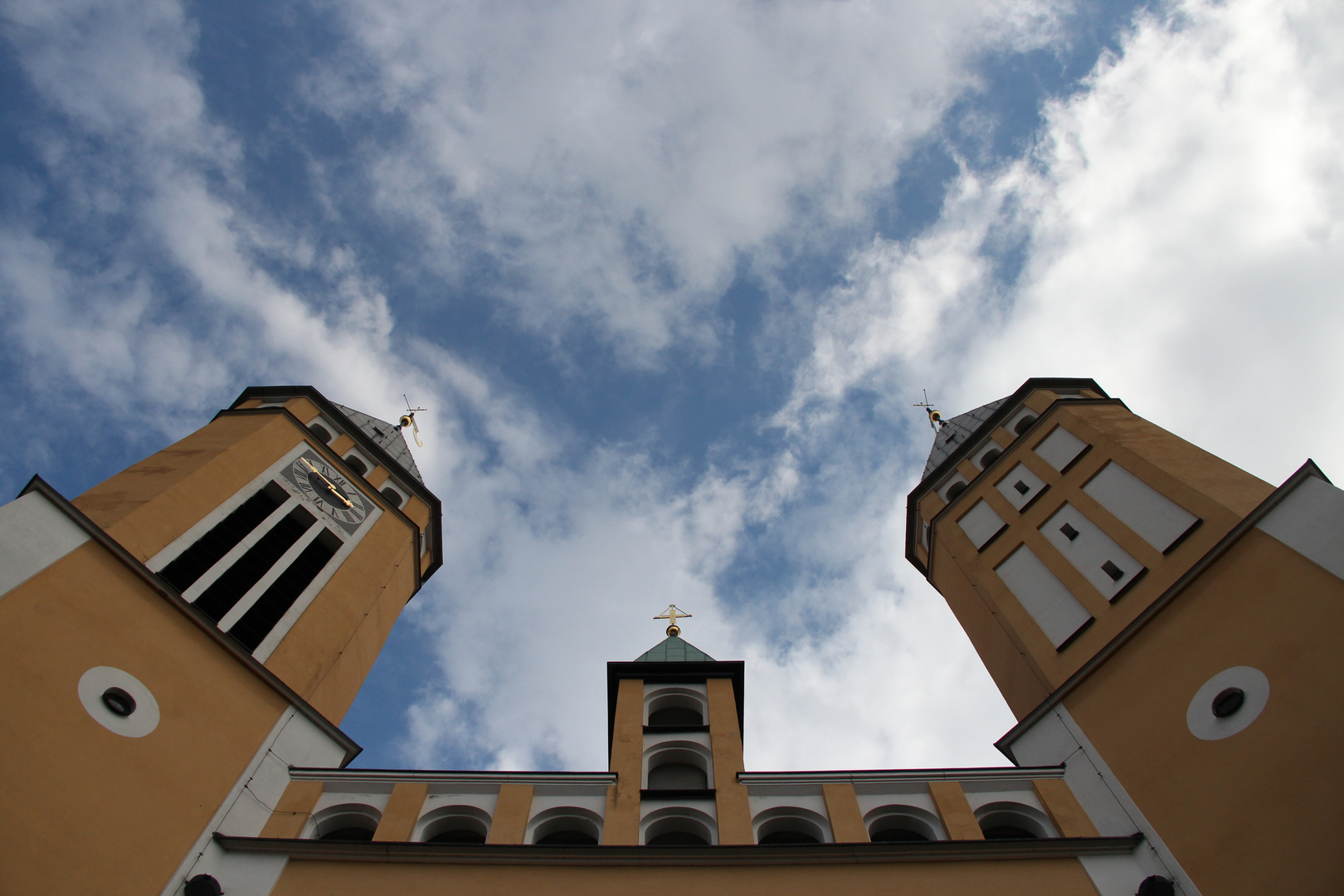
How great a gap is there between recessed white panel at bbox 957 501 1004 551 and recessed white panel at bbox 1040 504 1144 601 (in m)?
2.46

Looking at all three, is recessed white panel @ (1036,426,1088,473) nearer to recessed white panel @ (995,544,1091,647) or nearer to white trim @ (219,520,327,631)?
recessed white panel @ (995,544,1091,647)

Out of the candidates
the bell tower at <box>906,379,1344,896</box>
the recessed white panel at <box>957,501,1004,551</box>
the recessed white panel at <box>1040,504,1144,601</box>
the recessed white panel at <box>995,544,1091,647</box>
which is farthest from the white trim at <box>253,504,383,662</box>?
the recessed white panel at <box>1040,504,1144,601</box>

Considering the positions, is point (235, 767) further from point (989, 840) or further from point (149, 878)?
point (989, 840)

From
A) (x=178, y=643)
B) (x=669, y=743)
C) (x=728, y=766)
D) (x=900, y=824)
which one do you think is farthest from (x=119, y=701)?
(x=900, y=824)

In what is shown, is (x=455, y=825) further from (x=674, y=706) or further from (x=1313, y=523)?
(x=1313, y=523)

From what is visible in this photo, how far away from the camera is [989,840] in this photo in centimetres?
1420

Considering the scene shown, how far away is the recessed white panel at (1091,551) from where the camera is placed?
19969mm

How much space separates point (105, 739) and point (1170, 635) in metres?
18.9

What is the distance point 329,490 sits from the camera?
1016 inches

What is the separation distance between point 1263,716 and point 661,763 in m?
10.6

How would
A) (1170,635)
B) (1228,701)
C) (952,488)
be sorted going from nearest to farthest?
(1228,701)
(1170,635)
(952,488)

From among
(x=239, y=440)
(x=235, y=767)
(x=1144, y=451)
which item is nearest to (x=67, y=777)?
(x=235, y=767)

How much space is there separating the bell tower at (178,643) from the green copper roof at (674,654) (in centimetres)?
722

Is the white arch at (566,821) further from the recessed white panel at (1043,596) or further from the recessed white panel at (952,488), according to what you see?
the recessed white panel at (952,488)
